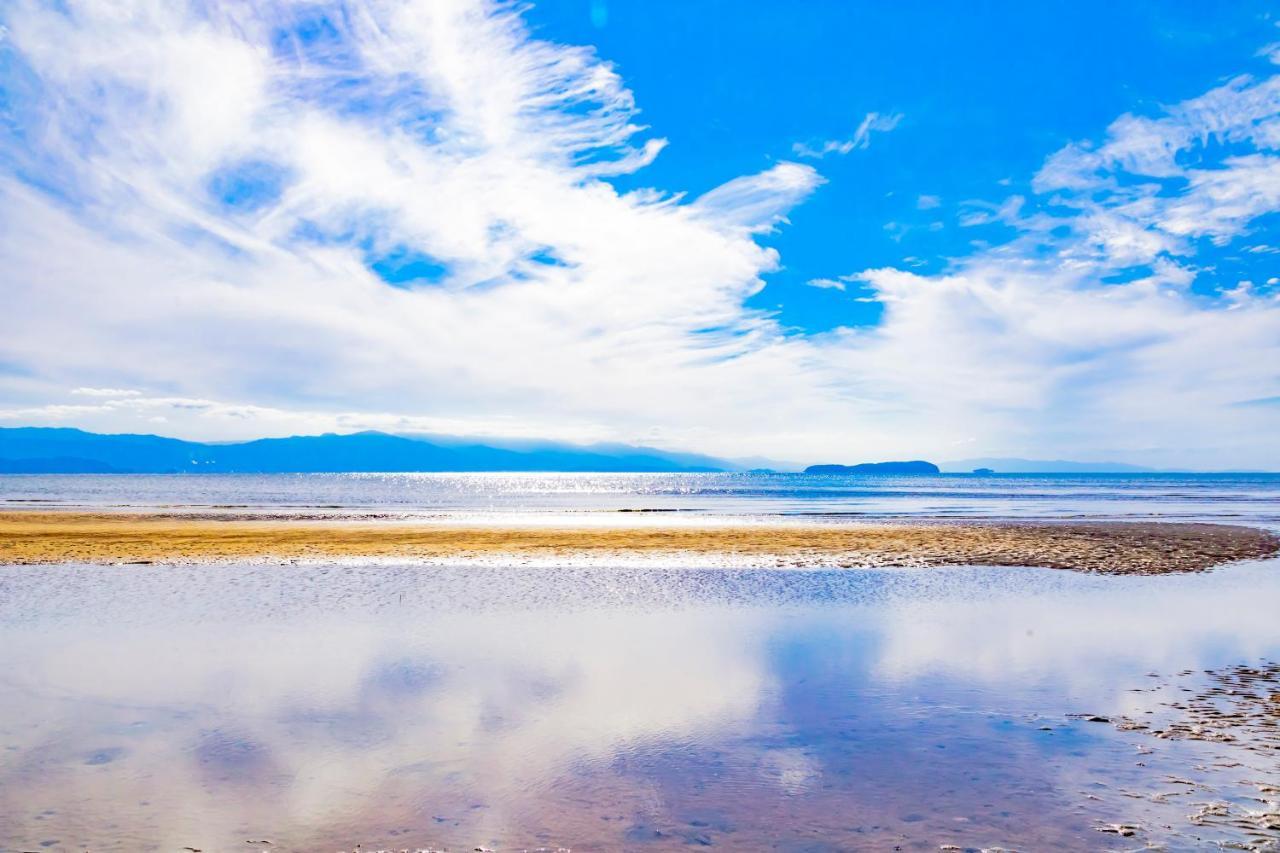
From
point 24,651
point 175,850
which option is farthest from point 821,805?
point 24,651

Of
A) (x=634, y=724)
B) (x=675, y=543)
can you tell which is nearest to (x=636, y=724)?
(x=634, y=724)

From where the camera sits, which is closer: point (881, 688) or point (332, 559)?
point (881, 688)

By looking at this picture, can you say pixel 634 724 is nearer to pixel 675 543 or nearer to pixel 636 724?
pixel 636 724

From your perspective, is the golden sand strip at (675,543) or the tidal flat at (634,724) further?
the golden sand strip at (675,543)

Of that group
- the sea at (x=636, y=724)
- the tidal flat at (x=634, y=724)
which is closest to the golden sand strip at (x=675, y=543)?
the sea at (x=636, y=724)

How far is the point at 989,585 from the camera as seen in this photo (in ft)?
95.1

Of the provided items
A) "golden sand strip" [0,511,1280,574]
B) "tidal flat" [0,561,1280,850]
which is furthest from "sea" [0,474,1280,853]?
"golden sand strip" [0,511,1280,574]

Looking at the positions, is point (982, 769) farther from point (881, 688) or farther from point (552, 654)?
point (552, 654)

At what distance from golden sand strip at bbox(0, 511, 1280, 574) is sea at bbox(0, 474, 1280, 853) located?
12446 mm

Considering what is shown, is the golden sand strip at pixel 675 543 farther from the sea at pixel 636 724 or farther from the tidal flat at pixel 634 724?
the tidal flat at pixel 634 724

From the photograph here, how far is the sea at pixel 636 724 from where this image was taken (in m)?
8.89

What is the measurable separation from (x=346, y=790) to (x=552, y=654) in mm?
7797

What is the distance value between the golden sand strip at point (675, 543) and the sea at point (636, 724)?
12446mm

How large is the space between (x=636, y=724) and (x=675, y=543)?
3265 cm
